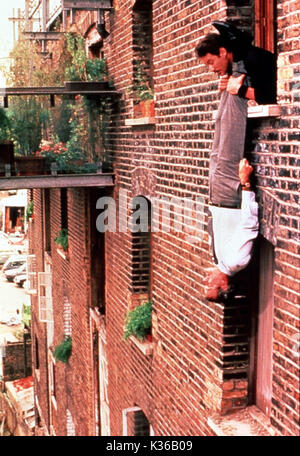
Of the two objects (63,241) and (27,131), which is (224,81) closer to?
(27,131)

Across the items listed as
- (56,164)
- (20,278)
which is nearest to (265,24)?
(56,164)

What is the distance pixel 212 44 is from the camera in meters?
4.65

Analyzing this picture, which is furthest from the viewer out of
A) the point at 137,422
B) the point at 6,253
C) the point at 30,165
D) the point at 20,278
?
the point at 6,253

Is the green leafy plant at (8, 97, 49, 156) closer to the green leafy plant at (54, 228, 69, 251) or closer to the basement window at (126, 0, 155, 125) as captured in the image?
the basement window at (126, 0, 155, 125)

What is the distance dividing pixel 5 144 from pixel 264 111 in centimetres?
559

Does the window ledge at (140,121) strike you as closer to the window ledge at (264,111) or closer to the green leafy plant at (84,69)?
the green leafy plant at (84,69)

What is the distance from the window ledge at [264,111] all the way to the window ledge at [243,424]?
222 centimetres

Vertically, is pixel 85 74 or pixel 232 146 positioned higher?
pixel 85 74

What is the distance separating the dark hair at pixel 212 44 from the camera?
4.61 m

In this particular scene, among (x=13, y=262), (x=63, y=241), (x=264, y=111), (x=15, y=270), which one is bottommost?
(x=15, y=270)

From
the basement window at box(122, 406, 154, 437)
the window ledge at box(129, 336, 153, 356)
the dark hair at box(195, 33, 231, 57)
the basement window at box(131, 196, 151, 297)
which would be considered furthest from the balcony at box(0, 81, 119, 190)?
the dark hair at box(195, 33, 231, 57)

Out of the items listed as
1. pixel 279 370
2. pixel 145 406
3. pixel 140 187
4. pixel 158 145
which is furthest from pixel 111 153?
pixel 279 370

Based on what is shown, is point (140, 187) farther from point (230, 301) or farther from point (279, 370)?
point (279, 370)

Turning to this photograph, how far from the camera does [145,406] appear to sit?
809 centimetres
